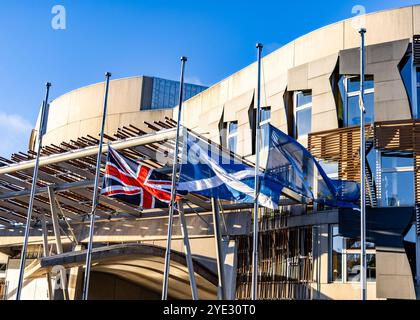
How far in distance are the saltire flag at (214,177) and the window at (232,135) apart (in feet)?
24.5

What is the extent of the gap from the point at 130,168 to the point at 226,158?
11.6 feet

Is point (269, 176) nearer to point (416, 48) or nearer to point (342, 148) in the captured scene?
point (342, 148)

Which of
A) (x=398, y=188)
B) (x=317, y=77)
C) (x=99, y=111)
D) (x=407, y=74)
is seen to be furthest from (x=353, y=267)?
(x=99, y=111)

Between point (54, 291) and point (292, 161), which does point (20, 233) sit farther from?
point (292, 161)

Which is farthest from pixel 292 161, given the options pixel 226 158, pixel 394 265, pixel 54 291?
pixel 54 291

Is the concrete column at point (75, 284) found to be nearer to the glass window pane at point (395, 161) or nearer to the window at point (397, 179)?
the window at point (397, 179)

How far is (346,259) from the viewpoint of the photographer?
846 inches

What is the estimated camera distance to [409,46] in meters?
21.7

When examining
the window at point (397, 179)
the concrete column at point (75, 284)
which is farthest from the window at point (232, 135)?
the concrete column at point (75, 284)

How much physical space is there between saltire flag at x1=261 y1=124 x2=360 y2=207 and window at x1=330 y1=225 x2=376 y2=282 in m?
1.59

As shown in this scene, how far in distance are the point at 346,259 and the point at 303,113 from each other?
6.17 m

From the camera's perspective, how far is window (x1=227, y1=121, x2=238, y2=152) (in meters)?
28.2

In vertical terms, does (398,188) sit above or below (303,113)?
below

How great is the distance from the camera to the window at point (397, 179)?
→ 68.3 ft
